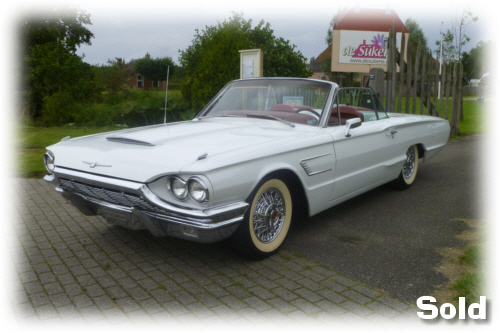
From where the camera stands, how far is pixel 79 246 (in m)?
4.30

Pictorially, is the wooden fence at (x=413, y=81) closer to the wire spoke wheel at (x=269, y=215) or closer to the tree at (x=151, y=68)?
the wire spoke wheel at (x=269, y=215)

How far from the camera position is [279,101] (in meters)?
5.09

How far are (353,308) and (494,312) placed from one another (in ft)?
3.02

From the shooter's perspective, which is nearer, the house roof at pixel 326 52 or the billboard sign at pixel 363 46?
the billboard sign at pixel 363 46

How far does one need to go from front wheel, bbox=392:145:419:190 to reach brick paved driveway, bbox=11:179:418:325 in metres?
2.72

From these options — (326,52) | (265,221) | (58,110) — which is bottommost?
(265,221)

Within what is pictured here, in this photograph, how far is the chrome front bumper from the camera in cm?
329

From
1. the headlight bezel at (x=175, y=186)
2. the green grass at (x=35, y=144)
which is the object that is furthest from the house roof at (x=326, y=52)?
the headlight bezel at (x=175, y=186)

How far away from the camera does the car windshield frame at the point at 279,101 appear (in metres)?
4.83

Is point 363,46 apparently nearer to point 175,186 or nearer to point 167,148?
point 167,148

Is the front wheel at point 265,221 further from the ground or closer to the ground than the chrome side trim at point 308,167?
closer to the ground

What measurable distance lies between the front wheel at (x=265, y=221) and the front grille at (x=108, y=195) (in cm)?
70

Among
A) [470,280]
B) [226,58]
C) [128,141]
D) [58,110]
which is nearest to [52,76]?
[58,110]

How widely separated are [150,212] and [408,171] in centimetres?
411
